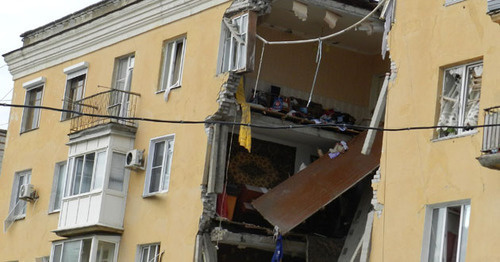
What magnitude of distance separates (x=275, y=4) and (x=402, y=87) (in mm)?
6037

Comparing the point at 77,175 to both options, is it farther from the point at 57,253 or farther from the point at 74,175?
the point at 57,253

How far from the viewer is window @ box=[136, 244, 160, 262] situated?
105 ft

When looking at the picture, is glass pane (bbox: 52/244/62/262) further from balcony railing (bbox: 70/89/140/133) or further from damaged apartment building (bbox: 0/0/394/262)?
balcony railing (bbox: 70/89/140/133)

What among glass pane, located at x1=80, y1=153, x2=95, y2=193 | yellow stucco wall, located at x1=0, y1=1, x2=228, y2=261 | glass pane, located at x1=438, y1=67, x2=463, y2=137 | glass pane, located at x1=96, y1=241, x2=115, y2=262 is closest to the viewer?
glass pane, located at x1=438, y1=67, x2=463, y2=137

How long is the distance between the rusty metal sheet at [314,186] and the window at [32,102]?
37.3 feet

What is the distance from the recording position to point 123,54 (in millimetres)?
35438

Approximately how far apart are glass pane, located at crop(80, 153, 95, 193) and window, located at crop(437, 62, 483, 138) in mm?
12611

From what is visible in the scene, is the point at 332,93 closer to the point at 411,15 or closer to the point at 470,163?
the point at 411,15

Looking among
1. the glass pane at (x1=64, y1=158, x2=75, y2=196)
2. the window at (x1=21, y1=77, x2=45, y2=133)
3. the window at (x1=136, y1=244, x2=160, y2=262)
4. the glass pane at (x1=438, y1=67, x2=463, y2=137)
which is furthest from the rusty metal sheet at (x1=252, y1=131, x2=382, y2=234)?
the window at (x1=21, y1=77, x2=45, y2=133)

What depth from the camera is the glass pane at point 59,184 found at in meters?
36.7

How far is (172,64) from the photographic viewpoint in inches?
1315

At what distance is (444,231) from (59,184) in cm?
1576

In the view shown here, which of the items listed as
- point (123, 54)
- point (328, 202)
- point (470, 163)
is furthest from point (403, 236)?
point (123, 54)

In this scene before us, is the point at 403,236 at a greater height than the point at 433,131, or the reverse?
the point at 433,131
